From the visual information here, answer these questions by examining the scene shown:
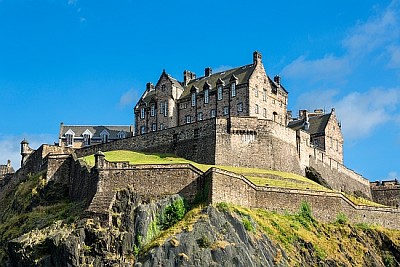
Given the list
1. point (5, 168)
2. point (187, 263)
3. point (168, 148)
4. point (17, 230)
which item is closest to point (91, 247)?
point (187, 263)

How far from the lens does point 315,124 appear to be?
298 feet

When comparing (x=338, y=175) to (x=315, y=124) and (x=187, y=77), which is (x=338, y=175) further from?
(x=187, y=77)

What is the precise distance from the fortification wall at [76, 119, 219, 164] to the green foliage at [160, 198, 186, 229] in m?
13.4

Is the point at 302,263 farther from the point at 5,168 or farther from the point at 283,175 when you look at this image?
the point at 5,168

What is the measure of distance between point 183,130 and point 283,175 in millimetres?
11445

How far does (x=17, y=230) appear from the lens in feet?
219

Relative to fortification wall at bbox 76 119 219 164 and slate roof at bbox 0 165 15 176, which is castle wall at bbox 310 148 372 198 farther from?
slate roof at bbox 0 165 15 176

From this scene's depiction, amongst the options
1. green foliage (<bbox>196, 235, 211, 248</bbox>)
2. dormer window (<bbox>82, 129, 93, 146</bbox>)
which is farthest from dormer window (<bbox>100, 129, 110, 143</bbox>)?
green foliage (<bbox>196, 235, 211, 248</bbox>)

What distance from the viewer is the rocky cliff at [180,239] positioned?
183 feet

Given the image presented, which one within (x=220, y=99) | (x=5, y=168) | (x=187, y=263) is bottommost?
(x=187, y=263)

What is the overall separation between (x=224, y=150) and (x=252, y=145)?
294 centimetres

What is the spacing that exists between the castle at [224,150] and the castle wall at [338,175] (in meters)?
0.13

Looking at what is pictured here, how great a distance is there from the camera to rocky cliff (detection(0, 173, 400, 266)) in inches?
2192

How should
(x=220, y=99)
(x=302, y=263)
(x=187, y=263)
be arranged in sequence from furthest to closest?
(x=220, y=99) < (x=302, y=263) < (x=187, y=263)
